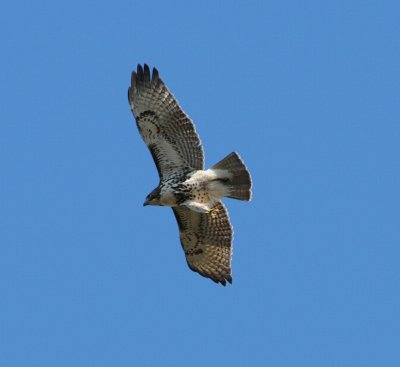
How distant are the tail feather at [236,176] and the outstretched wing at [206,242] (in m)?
0.84

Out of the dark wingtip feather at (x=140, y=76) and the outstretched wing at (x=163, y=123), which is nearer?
the outstretched wing at (x=163, y=123)

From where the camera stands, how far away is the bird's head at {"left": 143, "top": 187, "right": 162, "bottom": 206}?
47.0ft

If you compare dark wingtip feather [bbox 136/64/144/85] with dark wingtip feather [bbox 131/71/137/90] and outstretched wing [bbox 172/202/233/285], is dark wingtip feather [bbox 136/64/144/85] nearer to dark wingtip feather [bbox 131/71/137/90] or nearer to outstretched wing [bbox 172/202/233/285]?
dark wingtip feather [bbox 131/71/137/90]

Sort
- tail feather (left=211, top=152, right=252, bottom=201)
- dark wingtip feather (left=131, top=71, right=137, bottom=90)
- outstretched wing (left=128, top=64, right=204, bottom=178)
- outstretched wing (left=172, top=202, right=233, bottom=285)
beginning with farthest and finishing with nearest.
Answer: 1. outstretched wing (left=172, top=202, right=233, bottom=285)
2. dark wingtip feather (left=131, top=71, right=137, bottom=90)
3. outstretched wing (left=128, top=64, right=204, bottom=178)
4. tail feather (left=211, top=152, right=252, bottom=201)

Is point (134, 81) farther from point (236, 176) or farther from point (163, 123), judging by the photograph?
point (236, 176)

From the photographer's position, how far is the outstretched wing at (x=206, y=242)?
48.6ft

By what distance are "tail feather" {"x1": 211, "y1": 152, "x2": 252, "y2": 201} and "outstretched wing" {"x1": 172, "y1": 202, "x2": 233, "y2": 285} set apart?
33.0 inches

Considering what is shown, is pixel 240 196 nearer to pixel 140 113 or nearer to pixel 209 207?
pixel 209 207

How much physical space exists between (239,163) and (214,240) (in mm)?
1536

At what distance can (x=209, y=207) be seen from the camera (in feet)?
46.9

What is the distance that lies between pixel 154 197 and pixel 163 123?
0.99 meters

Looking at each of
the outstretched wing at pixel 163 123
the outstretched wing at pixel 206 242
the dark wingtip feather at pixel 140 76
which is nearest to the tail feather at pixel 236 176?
the outstretched wing at pixel 163 123

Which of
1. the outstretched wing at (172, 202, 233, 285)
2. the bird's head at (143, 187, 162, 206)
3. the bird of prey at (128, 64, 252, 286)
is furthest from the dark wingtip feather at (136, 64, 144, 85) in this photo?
the outstretched wing at (172, 202, 233, 285)

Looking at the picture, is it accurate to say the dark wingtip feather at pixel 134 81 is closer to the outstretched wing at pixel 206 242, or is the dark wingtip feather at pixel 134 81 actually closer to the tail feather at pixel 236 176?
the tail feather at pixel 236 176
